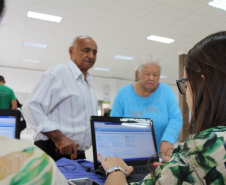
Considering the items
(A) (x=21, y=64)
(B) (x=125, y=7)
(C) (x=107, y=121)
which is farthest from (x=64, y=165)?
(A) (x=21, y=64)

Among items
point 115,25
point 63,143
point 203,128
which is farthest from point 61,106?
point 115,25

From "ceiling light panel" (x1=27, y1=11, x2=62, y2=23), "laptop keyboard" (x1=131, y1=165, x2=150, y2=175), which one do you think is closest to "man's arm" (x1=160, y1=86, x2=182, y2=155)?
"laptop keyboard" (x1=131, y1=165, x2=150, y2=175)

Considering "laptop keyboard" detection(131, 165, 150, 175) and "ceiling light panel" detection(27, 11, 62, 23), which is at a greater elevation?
"ceiling light panel" detection(27, 11, 62, 23)

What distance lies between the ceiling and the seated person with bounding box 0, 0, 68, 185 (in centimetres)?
376

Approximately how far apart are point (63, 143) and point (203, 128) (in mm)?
922

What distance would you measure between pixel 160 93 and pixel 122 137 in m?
0.63

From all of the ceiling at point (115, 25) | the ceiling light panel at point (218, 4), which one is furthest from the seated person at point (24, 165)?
the ceiling light panel at point (218, 4)

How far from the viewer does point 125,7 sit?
4.11 metres

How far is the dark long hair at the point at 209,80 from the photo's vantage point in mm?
626

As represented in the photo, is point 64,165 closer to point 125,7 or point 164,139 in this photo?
point 164,139

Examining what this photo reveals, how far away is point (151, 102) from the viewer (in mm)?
1624

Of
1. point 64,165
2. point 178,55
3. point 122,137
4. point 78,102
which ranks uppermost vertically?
point 178,55

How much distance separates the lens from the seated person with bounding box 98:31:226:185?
52 centimetres

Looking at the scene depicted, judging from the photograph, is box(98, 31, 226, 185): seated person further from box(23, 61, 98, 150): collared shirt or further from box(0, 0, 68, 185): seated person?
box(23, 61, 98, 150): collared shirt
